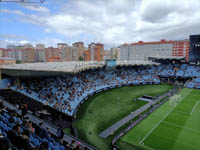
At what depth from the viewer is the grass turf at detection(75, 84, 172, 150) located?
50.4 ft

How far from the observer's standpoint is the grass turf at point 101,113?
50.4 ft

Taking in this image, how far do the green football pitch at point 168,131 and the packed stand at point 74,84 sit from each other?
929 cm

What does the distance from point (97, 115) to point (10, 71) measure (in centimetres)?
1449

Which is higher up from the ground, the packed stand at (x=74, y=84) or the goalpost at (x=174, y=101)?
the packed stand at (x=74, y=84)

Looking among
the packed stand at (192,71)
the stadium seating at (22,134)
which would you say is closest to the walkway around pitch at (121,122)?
the stadium seating at (22,134)

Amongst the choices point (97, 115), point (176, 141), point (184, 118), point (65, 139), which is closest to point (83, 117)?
point (97, 115)

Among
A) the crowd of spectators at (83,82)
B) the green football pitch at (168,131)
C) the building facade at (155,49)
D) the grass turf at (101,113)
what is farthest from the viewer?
the building facade at (155,49)

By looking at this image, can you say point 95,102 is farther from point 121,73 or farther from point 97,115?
point 121,73

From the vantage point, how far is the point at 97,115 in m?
21.1

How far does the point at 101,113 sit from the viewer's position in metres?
21.8

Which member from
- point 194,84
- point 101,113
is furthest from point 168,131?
A: point 194,84

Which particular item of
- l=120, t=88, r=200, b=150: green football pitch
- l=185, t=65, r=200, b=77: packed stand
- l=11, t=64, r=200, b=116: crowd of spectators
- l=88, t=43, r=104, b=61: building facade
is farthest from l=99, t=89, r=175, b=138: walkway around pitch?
l=88, t=43, r=104, b=61: building facade

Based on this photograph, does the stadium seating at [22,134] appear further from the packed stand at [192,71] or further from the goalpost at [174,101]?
the packed stand at [192,71]

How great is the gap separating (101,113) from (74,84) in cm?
1086
